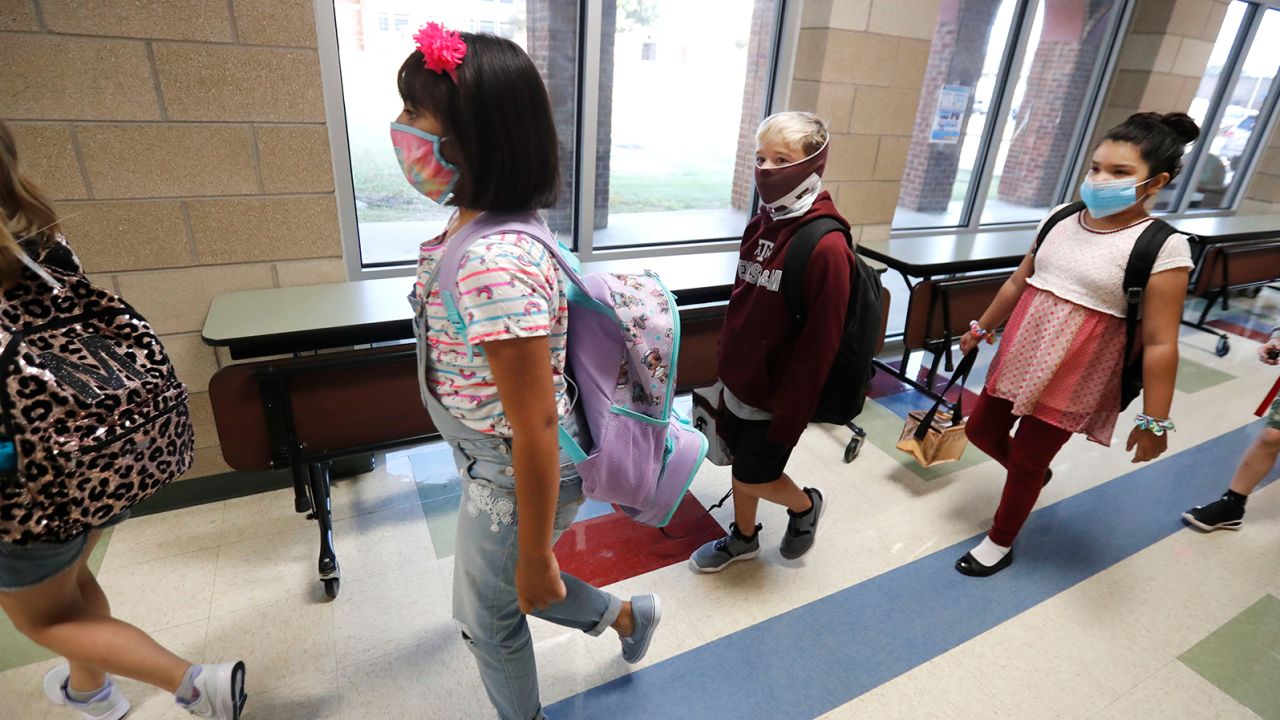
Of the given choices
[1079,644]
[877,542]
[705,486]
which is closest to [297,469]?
[705,486]

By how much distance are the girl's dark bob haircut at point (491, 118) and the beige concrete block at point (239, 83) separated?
52.9 inches

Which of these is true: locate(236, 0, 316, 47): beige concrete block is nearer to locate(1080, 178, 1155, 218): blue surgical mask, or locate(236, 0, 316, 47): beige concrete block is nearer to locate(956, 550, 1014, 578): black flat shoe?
locate(1080, 178, 1155, 218): blue surgical mask

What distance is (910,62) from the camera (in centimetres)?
301

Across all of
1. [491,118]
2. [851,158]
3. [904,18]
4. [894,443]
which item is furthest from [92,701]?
[904,18]

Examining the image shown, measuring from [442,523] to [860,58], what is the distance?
273 centimetres

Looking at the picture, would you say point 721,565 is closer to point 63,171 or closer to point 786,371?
point 786,371

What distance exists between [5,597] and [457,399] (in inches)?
36.1

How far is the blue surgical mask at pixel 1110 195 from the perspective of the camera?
1562 millimetres

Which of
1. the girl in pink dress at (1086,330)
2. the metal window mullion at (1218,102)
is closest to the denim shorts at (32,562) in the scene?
the girl in pink dress at (1086,330)

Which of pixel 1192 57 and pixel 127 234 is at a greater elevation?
pixel 1192 57

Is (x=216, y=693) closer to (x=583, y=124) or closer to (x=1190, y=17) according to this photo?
(x=583, y=124)

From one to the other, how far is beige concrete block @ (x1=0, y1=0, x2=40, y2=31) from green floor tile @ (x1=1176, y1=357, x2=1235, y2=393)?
5.03m

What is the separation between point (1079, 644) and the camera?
1.77 metres

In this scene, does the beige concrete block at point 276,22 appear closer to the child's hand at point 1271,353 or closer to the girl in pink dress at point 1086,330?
the girl in pink dress at point 1086,330
